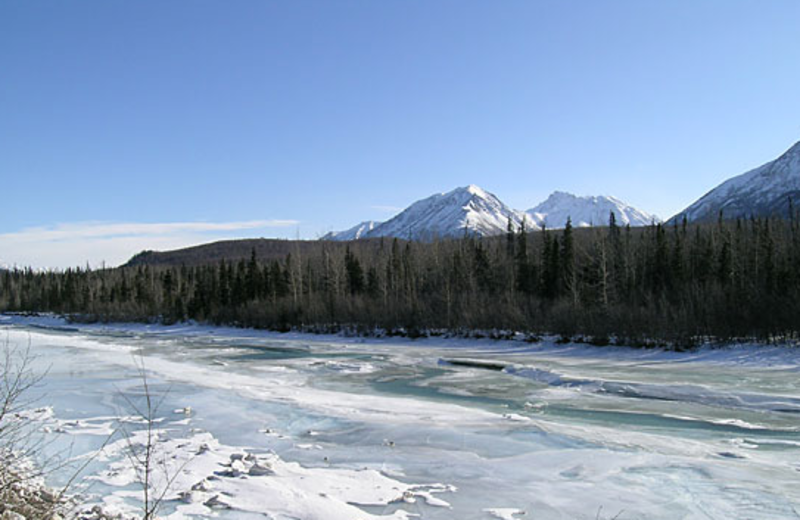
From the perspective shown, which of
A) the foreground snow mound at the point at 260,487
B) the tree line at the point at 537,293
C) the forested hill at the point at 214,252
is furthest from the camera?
the forested hill at the point at 214,252

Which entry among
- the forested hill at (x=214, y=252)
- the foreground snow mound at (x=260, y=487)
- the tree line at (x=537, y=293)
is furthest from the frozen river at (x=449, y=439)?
the forested hill at (x=214, y=252)

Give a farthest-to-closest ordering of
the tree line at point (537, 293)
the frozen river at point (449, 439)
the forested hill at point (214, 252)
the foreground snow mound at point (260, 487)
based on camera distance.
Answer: the forested hill at point (214, 252) → the tree line at point (537, 293) → the frozen river at point (449, 439) → the foreground snow mound at point (260, 487)

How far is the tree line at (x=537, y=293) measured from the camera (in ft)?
104

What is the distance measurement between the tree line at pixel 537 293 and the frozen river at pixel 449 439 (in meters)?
7.69

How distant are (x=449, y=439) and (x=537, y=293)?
44780mm

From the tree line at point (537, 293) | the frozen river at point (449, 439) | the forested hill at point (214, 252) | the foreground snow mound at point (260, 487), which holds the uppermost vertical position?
the forested hill at point (214, 252)

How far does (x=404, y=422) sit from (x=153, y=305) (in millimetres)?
73426

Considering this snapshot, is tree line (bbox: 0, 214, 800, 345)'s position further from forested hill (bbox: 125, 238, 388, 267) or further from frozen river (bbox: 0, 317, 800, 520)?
forested hill (bbox: 125, 238, 388, 267)

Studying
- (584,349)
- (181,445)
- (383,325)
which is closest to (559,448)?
(181,445)

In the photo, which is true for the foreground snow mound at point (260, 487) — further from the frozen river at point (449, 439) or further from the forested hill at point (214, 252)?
the forested hill at point (214, 252)

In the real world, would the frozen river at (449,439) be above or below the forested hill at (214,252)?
below

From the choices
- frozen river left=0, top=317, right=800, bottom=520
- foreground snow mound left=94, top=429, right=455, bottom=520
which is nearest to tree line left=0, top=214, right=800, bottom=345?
frozen river left=0, top=317, right=800, bottom=520

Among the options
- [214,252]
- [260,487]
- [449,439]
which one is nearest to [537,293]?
[449,439]

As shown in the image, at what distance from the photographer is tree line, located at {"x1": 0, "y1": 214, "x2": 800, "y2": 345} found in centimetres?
3169
